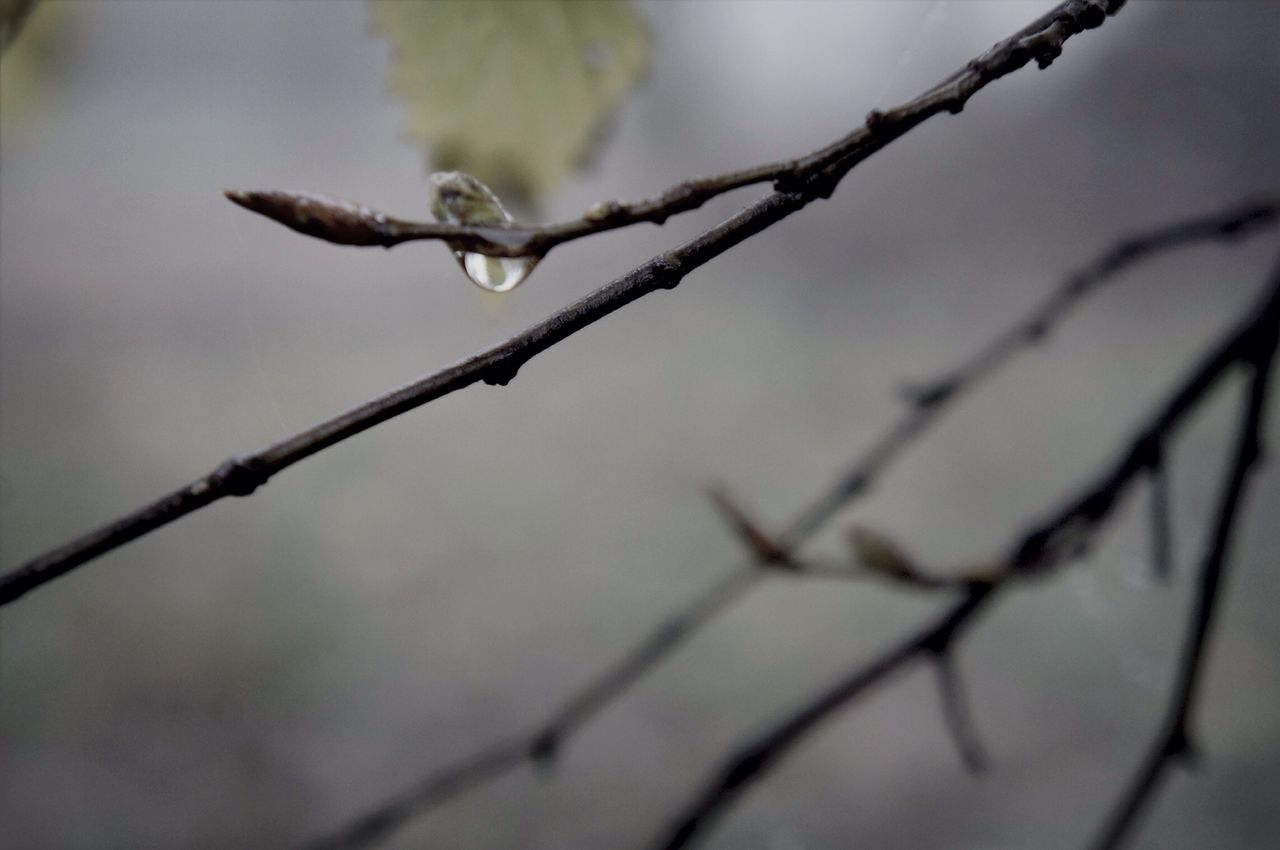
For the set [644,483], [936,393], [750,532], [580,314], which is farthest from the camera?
[644,483]

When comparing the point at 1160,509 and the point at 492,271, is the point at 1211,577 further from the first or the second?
the point at 492,271

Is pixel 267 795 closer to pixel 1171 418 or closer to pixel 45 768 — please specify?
pixel 45 768

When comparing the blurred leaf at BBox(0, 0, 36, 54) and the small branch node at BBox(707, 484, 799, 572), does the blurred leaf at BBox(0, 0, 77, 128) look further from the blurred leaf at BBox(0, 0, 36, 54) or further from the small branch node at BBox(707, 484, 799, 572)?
the small branch node at BBox(707, 484, 799, 572)

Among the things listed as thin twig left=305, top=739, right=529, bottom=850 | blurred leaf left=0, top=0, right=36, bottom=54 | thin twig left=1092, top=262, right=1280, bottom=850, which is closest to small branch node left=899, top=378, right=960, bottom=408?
thin twig left=1092, top=262, right=1280, bottom=850

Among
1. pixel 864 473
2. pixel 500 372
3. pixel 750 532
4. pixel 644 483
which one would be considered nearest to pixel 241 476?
pixel 500 372

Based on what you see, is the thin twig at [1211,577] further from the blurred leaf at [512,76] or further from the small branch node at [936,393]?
the blurred leaf at [512,76]

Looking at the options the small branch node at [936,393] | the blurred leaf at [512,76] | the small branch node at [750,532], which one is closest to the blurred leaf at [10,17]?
the blurred leaf at [512,76]
